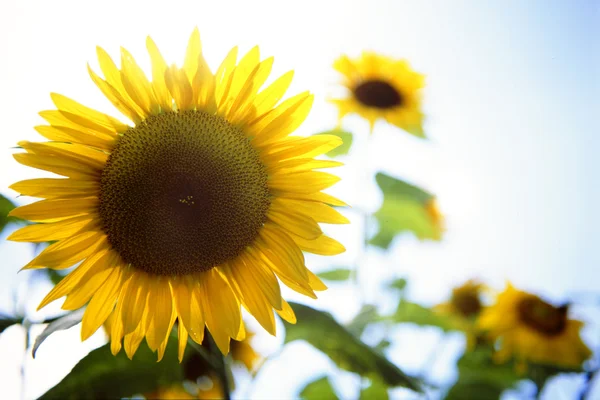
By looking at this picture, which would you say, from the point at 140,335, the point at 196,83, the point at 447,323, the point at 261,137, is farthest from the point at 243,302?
the point at 447,323

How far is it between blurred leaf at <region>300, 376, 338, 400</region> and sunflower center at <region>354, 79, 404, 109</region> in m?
1.15

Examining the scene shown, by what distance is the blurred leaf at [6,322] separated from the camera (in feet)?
3.66

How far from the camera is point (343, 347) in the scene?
1.30 meters

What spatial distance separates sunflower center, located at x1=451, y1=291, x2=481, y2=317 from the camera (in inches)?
130

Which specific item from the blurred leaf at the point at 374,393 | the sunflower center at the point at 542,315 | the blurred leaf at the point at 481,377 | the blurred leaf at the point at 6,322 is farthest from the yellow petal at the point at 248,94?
the sunflower center at the point at 542,315

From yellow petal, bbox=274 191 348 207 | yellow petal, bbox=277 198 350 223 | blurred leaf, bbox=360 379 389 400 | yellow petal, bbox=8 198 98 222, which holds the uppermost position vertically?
yellow petal, bbox=274 191 348 207

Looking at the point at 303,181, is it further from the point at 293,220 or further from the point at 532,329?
the point at 532,329

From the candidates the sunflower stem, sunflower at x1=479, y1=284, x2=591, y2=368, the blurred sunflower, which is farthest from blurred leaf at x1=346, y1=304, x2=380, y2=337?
the blurred sunflower

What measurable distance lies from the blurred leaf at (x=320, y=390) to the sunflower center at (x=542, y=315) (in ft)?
3.58

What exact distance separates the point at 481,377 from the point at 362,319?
0.83m

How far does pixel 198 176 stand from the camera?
113 centimetres

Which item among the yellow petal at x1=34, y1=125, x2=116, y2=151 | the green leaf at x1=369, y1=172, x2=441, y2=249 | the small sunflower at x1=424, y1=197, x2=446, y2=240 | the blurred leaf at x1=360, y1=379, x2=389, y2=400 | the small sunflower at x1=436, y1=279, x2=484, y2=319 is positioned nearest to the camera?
the yellow petal at x1=34, y1=125, x2=116, y2=151

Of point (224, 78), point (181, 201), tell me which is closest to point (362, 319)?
point (181, 201)

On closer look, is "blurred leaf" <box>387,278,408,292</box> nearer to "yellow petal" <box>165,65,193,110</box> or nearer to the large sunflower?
the large sunflower
